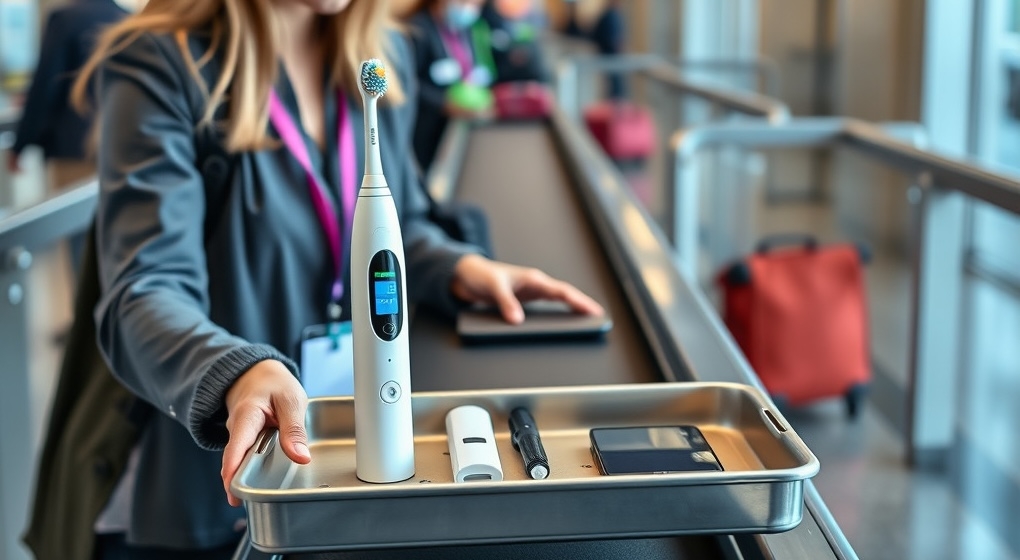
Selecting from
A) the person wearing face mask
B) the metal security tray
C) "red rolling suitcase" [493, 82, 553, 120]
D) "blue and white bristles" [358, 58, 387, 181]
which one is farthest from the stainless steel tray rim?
"red rolling suitcase" [493, 82, 553, 120]

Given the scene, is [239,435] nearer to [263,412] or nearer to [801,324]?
[263,412]

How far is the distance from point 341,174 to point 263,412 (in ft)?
1.77

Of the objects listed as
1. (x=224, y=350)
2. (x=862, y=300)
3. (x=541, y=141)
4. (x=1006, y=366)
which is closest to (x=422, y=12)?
(x=541, y=141)

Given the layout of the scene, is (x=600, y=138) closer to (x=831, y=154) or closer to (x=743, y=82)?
(x=743, y=82)

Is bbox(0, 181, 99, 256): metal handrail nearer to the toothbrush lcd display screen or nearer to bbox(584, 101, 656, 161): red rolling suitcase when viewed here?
the toothbrush lcd display screen

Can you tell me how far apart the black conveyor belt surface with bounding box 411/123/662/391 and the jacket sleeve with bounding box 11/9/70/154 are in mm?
1416

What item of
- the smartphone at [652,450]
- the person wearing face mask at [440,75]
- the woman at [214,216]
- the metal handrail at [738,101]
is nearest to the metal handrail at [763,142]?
the metal handrail at [738,101]

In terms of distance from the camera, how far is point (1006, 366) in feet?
12.6

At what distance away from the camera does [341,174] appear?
52.4 inches

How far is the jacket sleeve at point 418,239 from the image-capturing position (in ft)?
4.80

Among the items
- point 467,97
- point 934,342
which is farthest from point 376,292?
point 467,97

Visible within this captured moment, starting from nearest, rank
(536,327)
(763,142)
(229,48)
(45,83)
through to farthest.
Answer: (229,48), (536,327), (763,142), (45,83)

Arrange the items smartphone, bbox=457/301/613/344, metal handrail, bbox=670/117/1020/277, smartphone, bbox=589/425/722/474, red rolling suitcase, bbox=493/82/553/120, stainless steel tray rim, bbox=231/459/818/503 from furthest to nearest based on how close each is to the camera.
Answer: red rolling suitcase, bbox=493/82/553/120 < metal handrail, bbox=670/117/1020/277 < smartphone, bbox=457/301/613/344 < smartphone, bbox=589/425/722/474 < stainless steel tray rim, bbox=231/459/818/503

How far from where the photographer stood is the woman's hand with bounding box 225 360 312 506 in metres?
0.80
